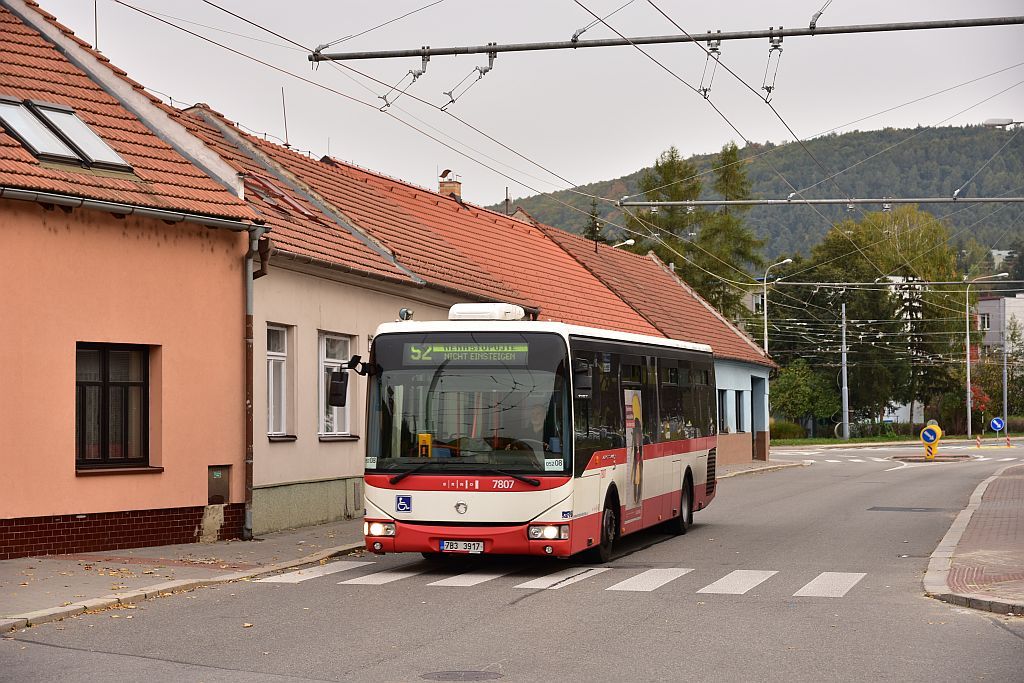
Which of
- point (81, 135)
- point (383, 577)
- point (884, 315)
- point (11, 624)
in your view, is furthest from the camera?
point (884, 315)

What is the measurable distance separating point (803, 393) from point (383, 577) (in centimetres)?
8241

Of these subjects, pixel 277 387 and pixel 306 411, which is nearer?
pixel 277 387

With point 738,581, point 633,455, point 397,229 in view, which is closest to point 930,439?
point 397,229

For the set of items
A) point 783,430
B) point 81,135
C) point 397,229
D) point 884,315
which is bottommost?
point 783,430

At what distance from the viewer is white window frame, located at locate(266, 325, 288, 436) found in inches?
815

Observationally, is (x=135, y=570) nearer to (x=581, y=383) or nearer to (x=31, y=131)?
(x=581, y=383)

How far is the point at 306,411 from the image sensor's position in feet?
70.6

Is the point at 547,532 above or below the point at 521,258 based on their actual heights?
below

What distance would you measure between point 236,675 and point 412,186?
2868cm

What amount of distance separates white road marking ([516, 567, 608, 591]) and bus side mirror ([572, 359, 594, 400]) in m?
1.92

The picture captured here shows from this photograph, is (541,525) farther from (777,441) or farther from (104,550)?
(777,441)

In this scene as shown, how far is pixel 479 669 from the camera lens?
9.27 m

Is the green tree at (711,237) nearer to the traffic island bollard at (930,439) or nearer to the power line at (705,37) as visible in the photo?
the traffic island bollard at (930,439)

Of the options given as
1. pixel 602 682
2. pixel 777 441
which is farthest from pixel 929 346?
pixel 602 682
